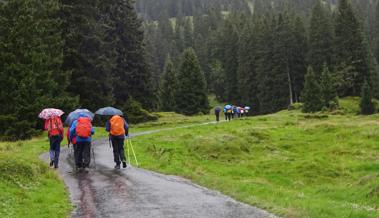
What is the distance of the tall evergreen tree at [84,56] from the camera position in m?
46.6

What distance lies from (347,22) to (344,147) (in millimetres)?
58912

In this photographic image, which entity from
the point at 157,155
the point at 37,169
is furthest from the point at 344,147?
the point at 37,169

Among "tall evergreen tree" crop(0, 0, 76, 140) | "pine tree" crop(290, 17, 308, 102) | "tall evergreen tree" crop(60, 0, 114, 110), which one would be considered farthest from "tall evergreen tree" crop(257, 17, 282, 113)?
"tall evergreen tree" crop(0, 0, 76, 140)

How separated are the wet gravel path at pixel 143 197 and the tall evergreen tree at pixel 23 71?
17.3 meters

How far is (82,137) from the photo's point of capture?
18844 millimetres

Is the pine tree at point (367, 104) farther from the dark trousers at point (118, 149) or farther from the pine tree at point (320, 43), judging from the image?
the dark trousers at point (118, 149)

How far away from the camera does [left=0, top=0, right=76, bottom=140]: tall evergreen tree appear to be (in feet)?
113

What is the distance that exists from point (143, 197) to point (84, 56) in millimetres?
35668

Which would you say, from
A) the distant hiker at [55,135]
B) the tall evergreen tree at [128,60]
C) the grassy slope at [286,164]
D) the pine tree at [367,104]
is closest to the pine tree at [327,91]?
the pine tree at [367,104]

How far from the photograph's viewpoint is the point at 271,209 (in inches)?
450

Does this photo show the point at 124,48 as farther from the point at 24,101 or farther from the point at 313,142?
the point at 313,142

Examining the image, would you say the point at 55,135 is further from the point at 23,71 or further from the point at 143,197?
the point at 23,71

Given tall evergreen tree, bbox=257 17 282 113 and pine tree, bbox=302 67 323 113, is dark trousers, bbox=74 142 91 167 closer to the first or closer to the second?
pine tree, bbox=302 67 323 113

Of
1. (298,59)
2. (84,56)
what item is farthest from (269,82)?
(84,56)
